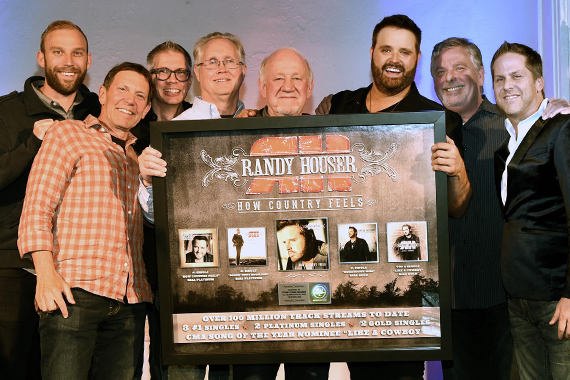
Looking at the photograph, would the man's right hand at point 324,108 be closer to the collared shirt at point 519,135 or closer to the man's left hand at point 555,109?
the collared shirt at point 519,135

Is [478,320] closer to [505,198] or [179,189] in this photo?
[505,198]

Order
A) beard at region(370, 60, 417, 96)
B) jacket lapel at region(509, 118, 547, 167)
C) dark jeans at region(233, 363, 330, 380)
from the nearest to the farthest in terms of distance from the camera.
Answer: jacket lapel at region(509, 118, 547, 167) < dark jeans at region(233, 363, 330, 380) < beard at region(370, 60, 417, 96)

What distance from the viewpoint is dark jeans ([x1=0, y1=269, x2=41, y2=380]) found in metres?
2.72

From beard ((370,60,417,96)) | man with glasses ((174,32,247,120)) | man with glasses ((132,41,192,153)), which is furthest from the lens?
man with glasses ((132,41,192,153))

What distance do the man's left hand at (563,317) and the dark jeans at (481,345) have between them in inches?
27.7

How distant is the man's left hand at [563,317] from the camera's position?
204cm

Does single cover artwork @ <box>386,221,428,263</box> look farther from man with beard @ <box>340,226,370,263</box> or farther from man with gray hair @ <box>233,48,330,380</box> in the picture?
man with gray hair @ <box>233,48,330,380</box>

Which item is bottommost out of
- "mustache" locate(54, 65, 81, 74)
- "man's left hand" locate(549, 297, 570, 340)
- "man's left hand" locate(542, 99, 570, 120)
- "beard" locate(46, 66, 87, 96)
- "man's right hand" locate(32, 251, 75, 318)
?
"man's left hand" locate(549, 297, 570, 340)

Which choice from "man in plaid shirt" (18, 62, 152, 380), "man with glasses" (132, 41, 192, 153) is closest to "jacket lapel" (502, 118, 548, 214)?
"man in plaid shirt" (18, 62, 152, 380)

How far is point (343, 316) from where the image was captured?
6.77 feet

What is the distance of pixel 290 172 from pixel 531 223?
3.62 ft

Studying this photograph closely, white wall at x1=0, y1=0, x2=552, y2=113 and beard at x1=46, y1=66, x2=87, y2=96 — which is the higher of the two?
white wall at x1=0, y1=0, x2=552, y2=113

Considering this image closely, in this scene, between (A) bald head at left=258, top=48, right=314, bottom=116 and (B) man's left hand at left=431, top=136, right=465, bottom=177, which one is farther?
(A) bald head at left=258, top=48, right=314, bottom=116

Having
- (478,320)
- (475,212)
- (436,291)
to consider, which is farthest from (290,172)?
(478,320)
